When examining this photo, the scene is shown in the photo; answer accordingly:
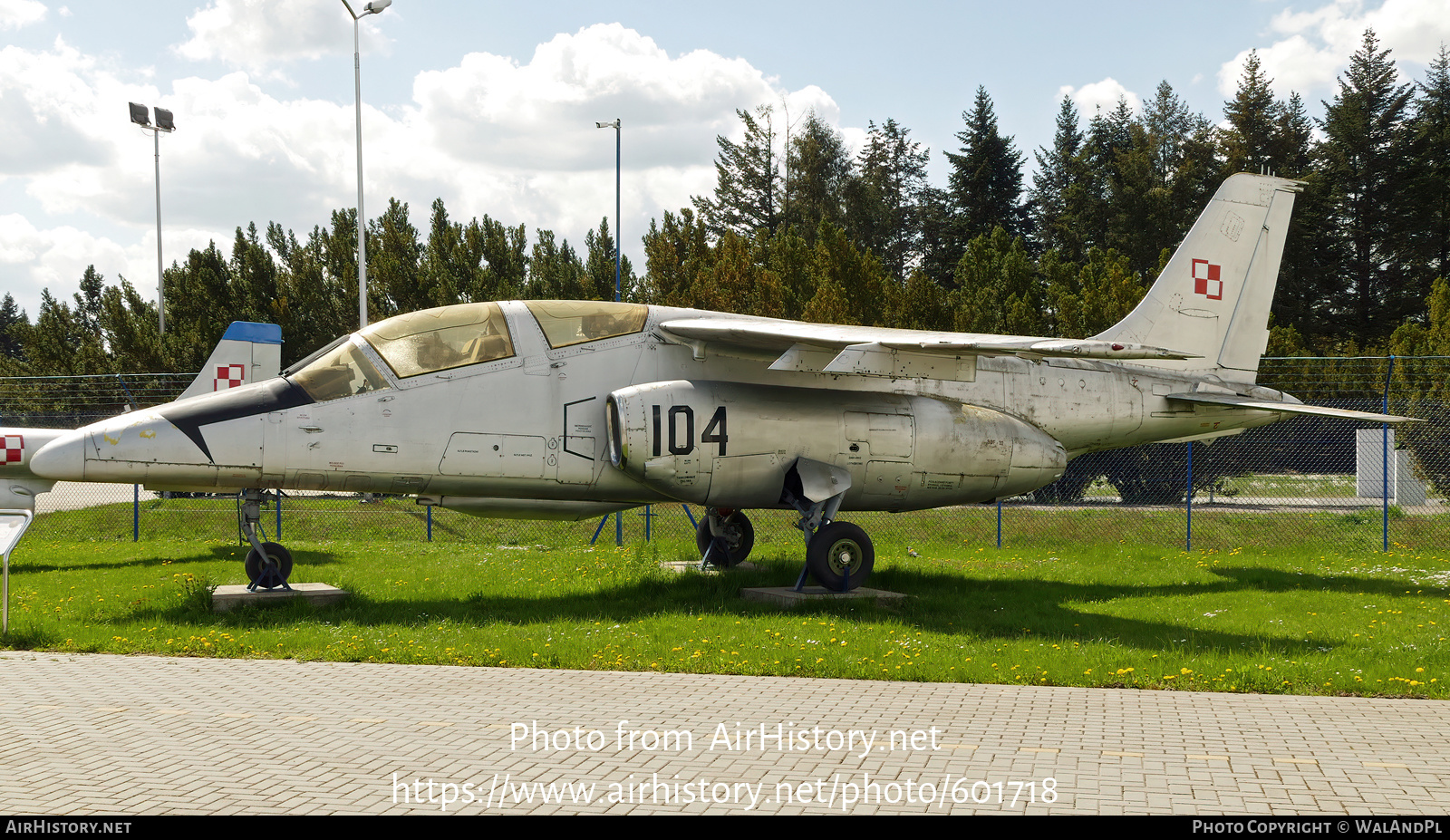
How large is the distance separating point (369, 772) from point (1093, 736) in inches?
162

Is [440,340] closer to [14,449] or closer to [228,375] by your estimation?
[228,375]

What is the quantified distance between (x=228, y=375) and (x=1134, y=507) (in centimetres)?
1765

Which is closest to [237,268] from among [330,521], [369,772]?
Result: [330,521]

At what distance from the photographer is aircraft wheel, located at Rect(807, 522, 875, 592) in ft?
39.4

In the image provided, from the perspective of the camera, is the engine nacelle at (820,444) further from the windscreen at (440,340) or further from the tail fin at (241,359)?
the tail fin at (241,359)

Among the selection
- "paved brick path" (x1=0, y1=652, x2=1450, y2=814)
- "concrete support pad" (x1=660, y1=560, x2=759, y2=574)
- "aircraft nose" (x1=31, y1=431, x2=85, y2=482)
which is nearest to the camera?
"paved brick path" (x1=0, y1=652, x2=1450, y2=814)

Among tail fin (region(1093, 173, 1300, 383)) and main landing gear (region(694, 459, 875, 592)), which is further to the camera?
tail fin (region(1093, 173, 1300, 383))

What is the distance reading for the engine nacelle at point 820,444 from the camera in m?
11.5

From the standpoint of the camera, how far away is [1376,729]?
6.43 metres

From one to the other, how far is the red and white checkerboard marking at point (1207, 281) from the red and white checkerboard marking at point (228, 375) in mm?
14175

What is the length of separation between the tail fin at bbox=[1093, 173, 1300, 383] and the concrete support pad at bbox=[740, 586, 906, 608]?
566 centimetres

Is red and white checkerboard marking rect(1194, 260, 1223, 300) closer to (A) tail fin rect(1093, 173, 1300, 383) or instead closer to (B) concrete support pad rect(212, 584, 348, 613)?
(A) tail fin rect(1093, 173, 1300, 383)

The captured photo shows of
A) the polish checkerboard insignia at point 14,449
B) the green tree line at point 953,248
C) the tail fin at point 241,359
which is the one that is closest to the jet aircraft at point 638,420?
the polish checkerboard insignia at point 14,449

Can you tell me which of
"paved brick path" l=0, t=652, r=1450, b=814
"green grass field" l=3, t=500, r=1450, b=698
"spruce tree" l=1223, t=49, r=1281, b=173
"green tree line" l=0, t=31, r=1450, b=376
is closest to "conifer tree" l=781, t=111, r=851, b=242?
"green tree line" l=0, t=31, r=1450, b=376
